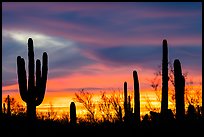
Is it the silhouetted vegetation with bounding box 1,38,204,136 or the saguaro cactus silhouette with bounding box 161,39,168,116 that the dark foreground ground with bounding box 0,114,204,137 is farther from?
the saguaro cactus silhouette with bounding box 161,39,168,116

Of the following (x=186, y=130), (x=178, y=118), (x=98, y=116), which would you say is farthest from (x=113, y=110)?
(x=186, y=130)

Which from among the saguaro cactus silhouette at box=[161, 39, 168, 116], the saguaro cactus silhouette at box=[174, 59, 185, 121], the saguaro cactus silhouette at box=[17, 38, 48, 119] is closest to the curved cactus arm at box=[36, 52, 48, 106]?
the saguaro cactus silhouette at box=[17, 38, 48, 119]

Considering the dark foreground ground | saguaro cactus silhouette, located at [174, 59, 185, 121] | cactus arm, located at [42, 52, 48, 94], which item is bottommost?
the dark foreground ground

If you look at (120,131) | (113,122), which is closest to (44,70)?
(113,122)

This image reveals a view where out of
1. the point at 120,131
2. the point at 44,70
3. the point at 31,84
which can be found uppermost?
the point at 44,70

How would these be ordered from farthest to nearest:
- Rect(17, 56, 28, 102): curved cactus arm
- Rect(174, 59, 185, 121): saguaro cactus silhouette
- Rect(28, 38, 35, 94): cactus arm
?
Rect(28, 38, 35, 94): cactus arm → Rect(17, 56, 28, 102): curved cactus arm → Rect(174, 59, 185, 121): saguaro cactus silhouette

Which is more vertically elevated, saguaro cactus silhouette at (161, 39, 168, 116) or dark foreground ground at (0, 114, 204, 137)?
saguaro cactus silhouette at (161, 39, 168, 116)

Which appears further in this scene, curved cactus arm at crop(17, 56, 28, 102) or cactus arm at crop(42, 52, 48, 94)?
cactus arm at crop(42, 52, 48, 94)

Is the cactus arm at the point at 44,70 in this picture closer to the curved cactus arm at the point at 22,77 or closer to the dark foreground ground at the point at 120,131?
the curved cactus arm at the point at 22,77

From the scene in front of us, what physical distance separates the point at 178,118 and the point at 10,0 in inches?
244

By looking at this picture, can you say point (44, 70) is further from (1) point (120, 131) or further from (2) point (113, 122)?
(1) point (120, 131)

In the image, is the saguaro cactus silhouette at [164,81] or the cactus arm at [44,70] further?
the saguaro cactus silhouette at [164,81]

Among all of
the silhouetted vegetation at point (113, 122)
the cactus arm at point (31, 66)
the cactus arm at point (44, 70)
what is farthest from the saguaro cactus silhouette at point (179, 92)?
the cactus arm at point (31, 66)

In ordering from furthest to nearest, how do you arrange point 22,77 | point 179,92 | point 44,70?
point 44,70, point 22,77, point 179,92
